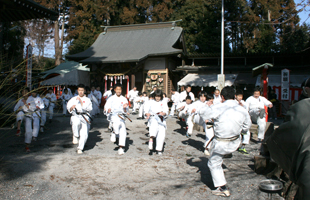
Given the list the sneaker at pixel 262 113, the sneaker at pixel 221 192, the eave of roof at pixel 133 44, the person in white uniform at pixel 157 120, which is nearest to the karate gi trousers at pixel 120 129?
the person in white uniform at pixel 157 120

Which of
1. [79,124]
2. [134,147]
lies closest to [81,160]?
[79,124]

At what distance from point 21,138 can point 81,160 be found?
3.68m

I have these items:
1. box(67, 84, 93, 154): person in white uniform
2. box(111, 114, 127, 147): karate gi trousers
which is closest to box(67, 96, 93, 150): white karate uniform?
box(67, 84, 93, 154): person in white uniform

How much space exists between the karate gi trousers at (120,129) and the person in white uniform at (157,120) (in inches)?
26.9

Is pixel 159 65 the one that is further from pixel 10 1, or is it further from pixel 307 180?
pixel 307 180

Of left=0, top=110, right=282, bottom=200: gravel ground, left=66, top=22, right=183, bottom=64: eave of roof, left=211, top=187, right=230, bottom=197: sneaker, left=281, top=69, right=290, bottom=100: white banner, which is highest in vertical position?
left=66, top=22, right=183, bottom=64: eave of roof

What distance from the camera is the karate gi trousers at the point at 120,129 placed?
19.6 ft

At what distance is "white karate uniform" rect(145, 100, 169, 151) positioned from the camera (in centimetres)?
598

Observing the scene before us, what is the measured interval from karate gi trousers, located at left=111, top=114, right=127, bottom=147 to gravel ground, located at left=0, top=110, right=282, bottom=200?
1.26ft

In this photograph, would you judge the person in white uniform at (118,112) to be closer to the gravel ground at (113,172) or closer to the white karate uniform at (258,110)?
the gravel ground at (113,172)

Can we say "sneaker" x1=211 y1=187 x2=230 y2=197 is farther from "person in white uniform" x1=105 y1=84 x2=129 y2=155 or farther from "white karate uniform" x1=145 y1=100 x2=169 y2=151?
"person in white uniform" x1=105 y1=84 x2=129 y2=155

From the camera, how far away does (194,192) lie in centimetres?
384

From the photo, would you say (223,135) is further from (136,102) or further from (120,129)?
(136,102)

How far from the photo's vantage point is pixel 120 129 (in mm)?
6008
